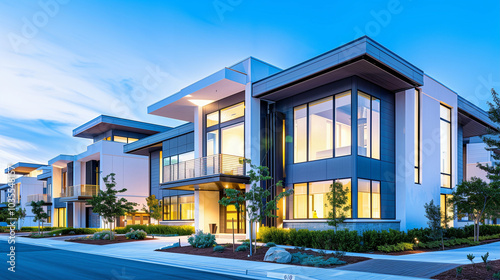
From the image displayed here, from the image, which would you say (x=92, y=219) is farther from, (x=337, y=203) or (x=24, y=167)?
(x=337, y=203)

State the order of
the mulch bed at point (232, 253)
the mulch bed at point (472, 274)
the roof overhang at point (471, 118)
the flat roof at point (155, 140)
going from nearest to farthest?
1. the mulch bed at point (472, 274)
2. the mulch bed at point (232, 253)
3. the roof overhang at point (471, 118)
4. the flat roof at point (155, 140)

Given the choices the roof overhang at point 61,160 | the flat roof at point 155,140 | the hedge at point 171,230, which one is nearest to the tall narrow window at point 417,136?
the hedge at point 171,230

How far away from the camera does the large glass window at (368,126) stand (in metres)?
20.2

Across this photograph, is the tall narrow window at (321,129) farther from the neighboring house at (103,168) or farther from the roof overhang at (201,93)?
the neighboring house at (103,168)

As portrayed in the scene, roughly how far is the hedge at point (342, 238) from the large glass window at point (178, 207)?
11841mm

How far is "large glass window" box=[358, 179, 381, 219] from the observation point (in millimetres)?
19719

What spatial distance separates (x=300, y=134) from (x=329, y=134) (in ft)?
7.28

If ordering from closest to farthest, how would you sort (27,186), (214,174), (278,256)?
(278,256) < (214,174) < (27,186)

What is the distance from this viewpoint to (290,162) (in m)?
23.0

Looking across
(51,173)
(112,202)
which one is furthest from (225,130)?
(51,173)

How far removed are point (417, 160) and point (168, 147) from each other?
67.3 ft

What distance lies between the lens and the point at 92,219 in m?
46.2

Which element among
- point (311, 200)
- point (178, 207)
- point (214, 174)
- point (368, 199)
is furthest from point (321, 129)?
point (178, 207)

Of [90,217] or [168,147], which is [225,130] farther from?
[90,217]
